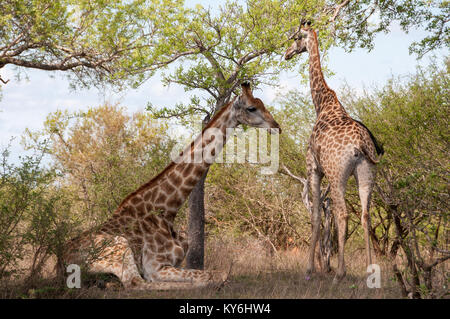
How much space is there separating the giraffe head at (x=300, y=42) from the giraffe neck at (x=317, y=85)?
0.09 metres

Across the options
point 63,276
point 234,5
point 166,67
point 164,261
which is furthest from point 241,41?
point 63,276

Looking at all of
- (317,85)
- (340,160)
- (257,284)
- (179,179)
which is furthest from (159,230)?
(317,85)

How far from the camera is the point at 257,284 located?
7.09 meters

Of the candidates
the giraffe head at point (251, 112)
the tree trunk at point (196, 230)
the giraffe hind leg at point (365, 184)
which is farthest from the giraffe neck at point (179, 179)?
the giraffe hind leg at point (365, 184)

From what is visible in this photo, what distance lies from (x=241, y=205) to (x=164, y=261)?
6854mm

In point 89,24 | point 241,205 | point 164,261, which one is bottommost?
point 164,261

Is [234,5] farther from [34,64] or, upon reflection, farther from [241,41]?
[34,64]

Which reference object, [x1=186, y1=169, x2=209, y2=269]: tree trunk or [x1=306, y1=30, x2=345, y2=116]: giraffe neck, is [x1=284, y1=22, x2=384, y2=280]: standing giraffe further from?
[x1=186, y1=169, x2=209, y2=269]: tree trunk

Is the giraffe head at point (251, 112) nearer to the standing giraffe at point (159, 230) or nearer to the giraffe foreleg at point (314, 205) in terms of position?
the standing giraffe at point (159, 230)

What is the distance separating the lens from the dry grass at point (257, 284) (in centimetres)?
567

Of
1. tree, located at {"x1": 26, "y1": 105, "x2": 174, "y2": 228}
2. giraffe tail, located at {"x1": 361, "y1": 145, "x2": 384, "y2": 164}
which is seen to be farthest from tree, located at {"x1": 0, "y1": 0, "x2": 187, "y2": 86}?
giraffe tail, located at {"x1": 361, "y1": 145, "x2": 384, "y2": 164}

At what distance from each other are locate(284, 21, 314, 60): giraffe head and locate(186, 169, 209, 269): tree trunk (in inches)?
129

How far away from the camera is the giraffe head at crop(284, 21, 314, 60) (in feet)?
30.6
